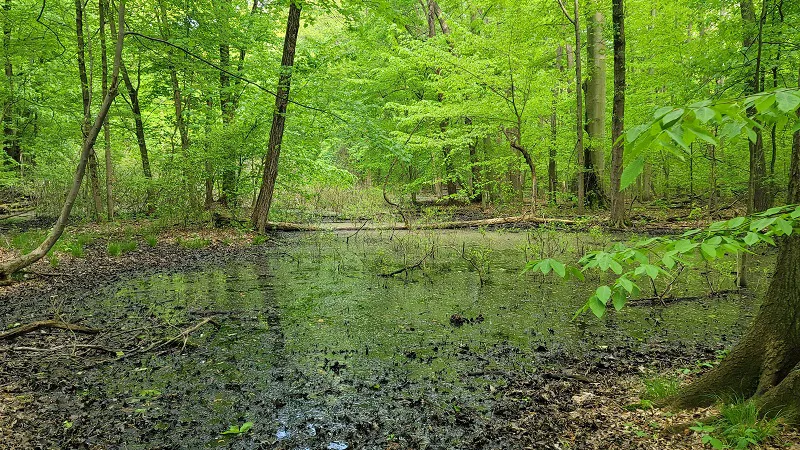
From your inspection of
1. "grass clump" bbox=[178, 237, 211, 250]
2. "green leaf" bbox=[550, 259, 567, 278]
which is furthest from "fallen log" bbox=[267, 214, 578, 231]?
"green leaf" bbox=[550, 259, 567, 278]

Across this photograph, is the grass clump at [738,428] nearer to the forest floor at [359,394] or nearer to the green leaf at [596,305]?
the forest floor at [359,394]

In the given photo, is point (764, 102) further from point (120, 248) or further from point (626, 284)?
point (120, 248)

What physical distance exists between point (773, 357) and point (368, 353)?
3.31 meters

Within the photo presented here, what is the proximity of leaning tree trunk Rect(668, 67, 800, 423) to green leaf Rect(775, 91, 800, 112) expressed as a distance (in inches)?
77.4

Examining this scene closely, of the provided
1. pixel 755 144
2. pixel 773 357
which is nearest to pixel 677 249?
pixel 773 357

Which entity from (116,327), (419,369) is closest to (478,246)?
(419,369)

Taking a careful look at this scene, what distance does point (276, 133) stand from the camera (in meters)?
12.0

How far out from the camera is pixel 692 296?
652cm

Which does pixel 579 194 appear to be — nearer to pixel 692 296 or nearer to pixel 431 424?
pixel 692 296

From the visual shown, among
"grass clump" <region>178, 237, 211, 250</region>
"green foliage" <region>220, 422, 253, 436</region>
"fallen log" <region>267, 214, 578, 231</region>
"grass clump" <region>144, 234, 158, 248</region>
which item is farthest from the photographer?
"fallen log" <region>267, 214, 578, 231</region>

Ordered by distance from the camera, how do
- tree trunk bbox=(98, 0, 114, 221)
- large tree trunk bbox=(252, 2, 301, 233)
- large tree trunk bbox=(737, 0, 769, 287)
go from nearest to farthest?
large tree trunk bbox=(737, 0, 769, 287) → tree trunk bbox=(98, 0, 114, 221) → large tree trunk bbox=(252, 2, 301, 233)

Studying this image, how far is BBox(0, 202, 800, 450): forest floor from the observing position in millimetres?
2904

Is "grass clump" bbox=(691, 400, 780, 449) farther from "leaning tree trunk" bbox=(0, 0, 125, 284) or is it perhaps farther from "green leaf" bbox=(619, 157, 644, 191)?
"leaning tree trunk" bbox=(0, 0, 125, 284)

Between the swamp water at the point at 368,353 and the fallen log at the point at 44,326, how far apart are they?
0.85 meters
